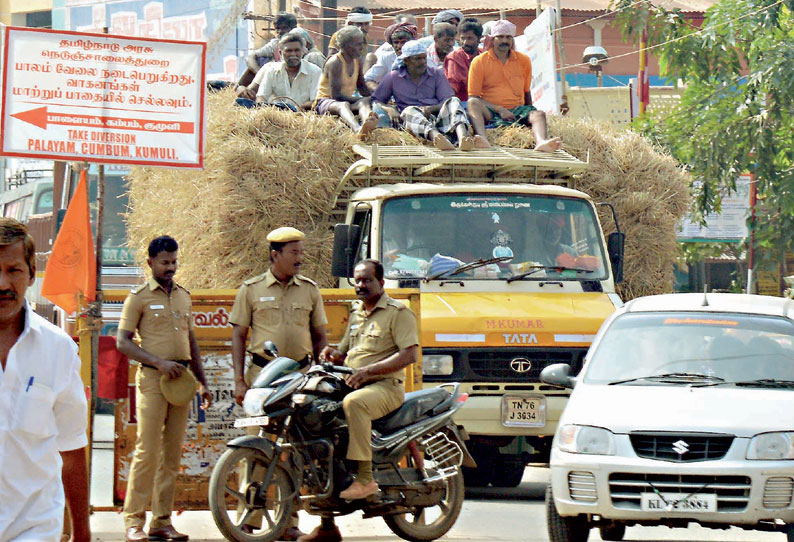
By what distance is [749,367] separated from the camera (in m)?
8.20

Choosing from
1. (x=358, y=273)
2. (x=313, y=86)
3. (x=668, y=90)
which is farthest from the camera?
(x=668, y=90)

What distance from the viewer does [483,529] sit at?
29.4 feet

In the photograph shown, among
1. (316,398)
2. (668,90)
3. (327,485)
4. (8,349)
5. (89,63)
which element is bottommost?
(327,485)

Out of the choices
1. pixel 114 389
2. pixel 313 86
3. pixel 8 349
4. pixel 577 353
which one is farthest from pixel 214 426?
pixel 313 86

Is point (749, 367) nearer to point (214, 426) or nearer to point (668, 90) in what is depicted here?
point (214, 426)

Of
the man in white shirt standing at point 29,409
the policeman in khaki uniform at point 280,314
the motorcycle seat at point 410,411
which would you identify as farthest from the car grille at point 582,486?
the man in white shirt standing at point 29,409

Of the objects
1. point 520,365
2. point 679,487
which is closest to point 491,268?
point 520,365

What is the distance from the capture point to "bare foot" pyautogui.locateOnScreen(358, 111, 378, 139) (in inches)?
464

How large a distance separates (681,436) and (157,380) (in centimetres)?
304

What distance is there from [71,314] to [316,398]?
5.81 feet

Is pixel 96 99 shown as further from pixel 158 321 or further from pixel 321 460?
pixel 321 460

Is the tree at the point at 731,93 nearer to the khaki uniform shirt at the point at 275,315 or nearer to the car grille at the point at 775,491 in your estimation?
the khaki uniform shirt at the point at 275,315

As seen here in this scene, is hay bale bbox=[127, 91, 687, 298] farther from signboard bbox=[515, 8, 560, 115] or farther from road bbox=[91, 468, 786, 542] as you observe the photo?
signboard bbox=[515, 8, 560, 115]

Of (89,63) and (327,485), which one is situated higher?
(89,63)
